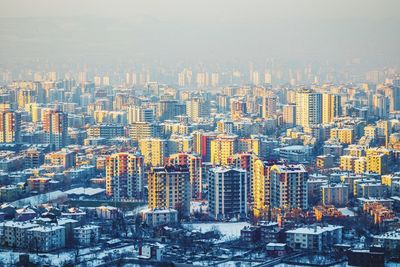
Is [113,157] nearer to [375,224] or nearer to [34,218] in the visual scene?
[34,218]

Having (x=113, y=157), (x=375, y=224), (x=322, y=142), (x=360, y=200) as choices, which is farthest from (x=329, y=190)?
(x=322, y=142)

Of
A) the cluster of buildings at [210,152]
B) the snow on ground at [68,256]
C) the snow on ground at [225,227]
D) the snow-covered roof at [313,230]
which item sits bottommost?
the snow on ground at [68,256]

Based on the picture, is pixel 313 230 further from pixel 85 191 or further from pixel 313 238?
pixel 85 191

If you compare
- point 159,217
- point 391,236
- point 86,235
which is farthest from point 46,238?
point 391,236

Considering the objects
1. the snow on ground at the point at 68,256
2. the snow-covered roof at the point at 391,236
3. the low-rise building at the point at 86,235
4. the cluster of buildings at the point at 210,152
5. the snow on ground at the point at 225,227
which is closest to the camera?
the snow on ground at the point at 68,256

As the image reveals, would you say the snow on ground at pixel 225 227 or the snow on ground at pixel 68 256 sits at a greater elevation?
the snow on ground at pixel 225 227

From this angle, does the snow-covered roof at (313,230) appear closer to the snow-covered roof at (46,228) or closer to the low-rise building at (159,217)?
the low-rise building at (159,217)

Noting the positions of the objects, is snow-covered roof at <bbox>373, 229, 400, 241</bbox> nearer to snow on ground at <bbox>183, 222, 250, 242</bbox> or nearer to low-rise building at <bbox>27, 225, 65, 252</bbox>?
snow on ground at <bbox>183, 222, 250, 242</bbox>

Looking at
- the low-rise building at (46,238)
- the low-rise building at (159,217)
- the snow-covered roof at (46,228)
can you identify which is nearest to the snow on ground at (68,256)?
the low-rise building at (46,238)

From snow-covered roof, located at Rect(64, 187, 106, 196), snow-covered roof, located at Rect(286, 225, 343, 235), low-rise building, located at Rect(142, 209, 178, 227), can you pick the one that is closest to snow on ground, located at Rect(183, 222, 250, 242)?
low-rise building, located at Rect(142, 209, 178, 227)
